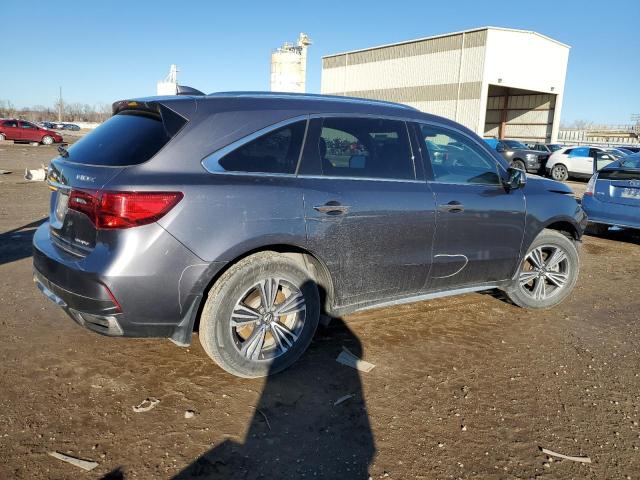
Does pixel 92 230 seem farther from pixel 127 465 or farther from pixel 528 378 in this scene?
pixel 528 378

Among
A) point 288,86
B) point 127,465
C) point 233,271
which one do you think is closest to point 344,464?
point 127,465

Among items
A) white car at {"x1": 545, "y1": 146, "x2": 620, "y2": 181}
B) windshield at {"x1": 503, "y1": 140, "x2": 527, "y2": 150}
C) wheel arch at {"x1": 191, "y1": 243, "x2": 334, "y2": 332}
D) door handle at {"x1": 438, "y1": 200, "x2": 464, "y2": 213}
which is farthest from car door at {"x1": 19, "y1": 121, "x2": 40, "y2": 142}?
door handle at {"x1": 438, "y1": 200, "x2": 464, "y2": 213}

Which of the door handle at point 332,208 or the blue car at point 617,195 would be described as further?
the blue car at point 617,195

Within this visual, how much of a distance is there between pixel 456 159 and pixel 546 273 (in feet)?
5.23

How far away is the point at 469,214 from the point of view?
3.92 meters

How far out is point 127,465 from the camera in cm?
239

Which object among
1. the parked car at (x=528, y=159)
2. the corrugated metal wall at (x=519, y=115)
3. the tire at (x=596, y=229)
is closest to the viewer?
the tire at (x=596, y=229)

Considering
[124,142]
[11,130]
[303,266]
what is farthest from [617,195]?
[11,130]

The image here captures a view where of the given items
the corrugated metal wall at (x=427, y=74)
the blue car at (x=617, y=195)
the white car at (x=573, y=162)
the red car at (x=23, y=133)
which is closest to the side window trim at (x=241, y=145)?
the blue car at (x=617, y=195)

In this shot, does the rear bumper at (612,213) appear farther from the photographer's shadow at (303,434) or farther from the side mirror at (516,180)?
the photographer's shadow at (303,434)

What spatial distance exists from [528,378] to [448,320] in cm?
110

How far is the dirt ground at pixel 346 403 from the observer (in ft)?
8.09

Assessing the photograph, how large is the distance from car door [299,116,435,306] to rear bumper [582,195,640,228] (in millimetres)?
5453

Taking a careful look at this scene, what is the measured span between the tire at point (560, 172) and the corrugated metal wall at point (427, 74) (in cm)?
1490
